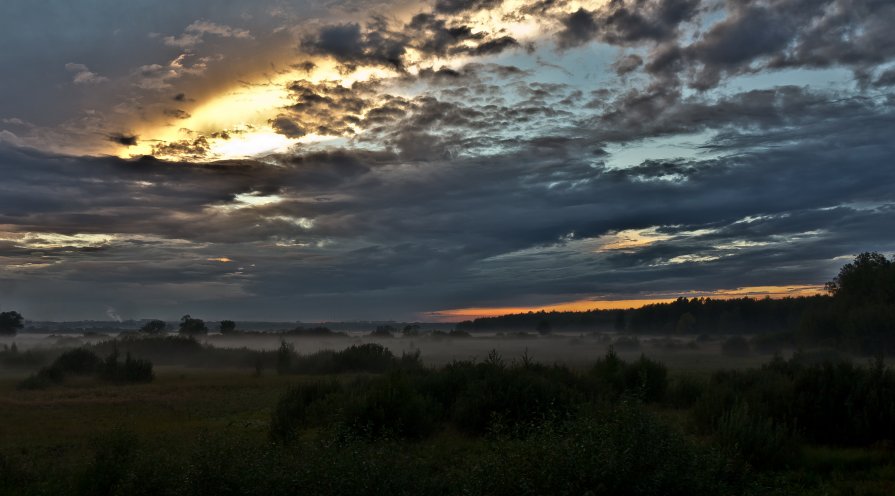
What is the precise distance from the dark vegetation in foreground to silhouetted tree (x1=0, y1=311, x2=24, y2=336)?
450ft

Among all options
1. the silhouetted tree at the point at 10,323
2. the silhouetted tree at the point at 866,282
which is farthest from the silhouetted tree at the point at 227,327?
the silhouetted tree at the point at 866,282

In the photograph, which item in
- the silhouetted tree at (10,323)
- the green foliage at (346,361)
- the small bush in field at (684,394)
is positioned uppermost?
the silhouetted tree at (10,323)

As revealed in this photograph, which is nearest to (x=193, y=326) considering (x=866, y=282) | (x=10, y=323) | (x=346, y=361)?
(x=10, y=323)

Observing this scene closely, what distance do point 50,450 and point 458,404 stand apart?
11.5 metres

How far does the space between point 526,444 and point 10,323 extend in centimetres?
15110

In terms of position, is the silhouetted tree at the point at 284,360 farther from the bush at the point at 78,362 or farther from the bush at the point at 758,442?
the bush at the point at 758,442

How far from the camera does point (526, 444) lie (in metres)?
9.32

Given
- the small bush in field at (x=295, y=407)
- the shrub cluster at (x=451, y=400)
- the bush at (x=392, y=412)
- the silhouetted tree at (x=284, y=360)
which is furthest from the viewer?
the silhouetted tree at (x=284, y=360)

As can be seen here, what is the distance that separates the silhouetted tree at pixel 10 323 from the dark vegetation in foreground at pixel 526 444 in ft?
450

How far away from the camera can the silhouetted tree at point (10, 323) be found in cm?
12800

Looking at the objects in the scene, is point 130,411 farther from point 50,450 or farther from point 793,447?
point 793,447

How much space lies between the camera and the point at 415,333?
13038cm

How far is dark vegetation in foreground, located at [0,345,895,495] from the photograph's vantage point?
8469 millimetres

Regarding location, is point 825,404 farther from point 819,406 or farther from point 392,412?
point 392,412
